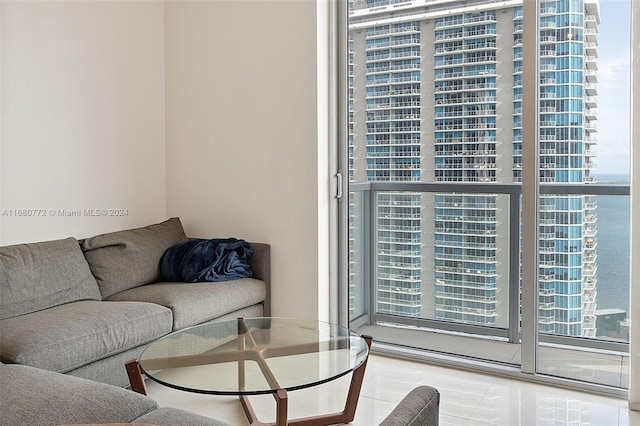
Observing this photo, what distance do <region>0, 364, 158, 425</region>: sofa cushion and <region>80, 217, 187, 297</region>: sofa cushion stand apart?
1327mm

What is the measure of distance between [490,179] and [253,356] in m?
1.74

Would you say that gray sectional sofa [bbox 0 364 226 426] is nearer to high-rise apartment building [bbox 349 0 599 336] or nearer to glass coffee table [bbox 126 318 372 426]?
glass coffee table [bbox 126 318 372 426]

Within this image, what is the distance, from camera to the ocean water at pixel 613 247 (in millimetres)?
3053

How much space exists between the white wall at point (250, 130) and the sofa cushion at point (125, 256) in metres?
0.48

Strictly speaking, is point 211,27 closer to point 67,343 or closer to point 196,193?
point 196,193

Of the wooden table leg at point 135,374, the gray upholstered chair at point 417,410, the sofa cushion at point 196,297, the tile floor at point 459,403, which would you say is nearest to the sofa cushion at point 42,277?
the sofa cushion at point 196,297

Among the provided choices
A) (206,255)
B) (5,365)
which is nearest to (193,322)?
(206,255)

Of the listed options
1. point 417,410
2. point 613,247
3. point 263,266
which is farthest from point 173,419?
point 613,247

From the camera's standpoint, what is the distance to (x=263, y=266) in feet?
12.6

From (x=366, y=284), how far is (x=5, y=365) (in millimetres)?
2171

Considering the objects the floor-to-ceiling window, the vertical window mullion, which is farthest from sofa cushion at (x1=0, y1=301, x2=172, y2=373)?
the vertical window mullion

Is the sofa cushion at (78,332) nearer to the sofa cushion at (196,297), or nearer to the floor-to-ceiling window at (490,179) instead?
the sofa cushion at (196,297)

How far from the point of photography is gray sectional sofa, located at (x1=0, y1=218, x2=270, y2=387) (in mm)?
2576

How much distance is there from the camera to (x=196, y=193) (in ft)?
13.7
